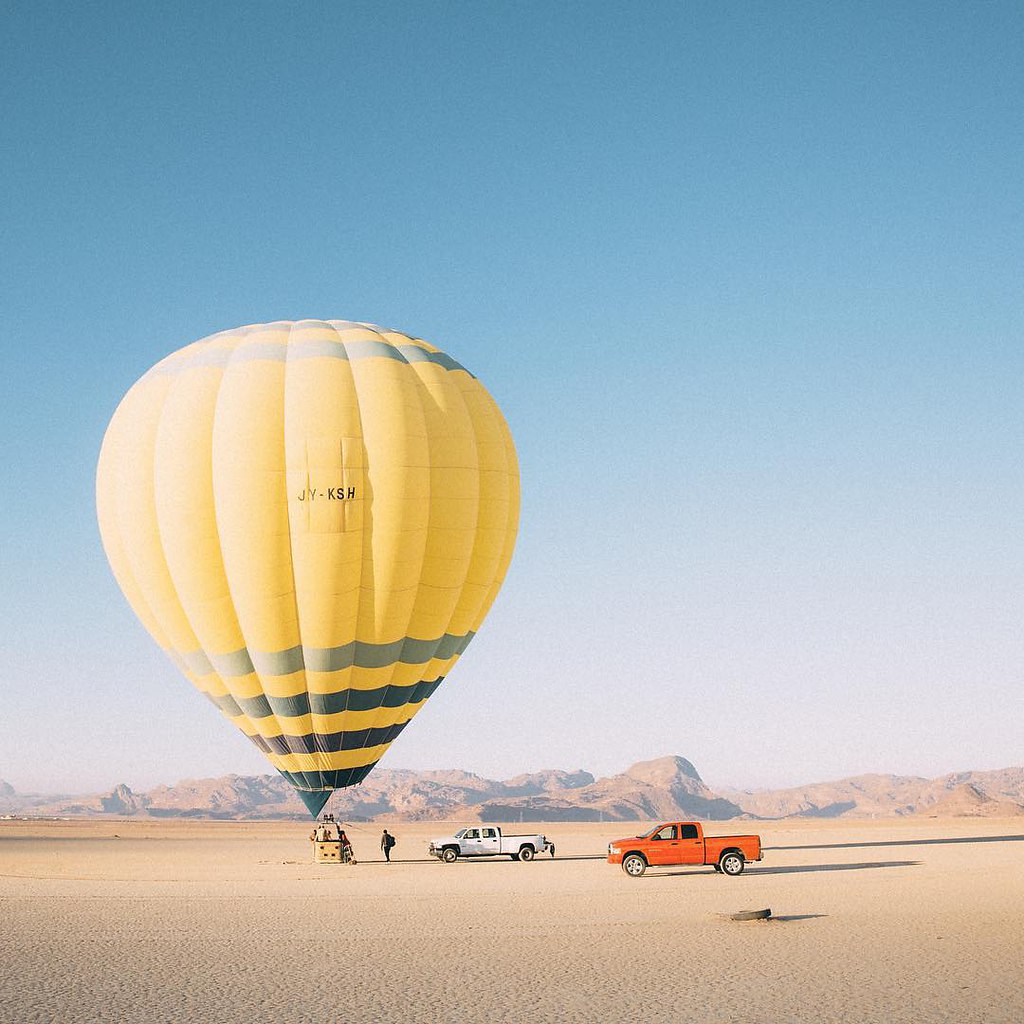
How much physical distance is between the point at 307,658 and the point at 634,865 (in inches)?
460

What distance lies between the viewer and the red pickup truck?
3011 centimetres

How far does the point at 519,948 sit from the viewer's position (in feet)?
55.9

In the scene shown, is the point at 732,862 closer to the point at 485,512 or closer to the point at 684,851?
the point at 684,851

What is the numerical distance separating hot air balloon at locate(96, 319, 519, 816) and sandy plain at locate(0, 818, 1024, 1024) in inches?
225

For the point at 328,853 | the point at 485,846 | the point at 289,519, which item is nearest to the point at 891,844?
the point at 485,846

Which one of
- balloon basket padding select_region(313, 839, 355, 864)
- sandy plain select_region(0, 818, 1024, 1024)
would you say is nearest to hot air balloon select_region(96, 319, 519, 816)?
balloon basket padding select_region(313, 839, 355, 864)

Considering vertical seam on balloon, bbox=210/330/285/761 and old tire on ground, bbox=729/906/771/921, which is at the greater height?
vertical seam on balloon, bbox=210/330/285/761

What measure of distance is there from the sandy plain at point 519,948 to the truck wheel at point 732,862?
68 cm

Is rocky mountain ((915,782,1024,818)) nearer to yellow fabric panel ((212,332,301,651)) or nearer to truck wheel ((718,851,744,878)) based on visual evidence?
truck wheel ((718,851,744,878))

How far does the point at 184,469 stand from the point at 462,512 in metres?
8.62

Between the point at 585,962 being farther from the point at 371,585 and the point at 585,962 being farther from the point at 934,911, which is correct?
the point at 371,585

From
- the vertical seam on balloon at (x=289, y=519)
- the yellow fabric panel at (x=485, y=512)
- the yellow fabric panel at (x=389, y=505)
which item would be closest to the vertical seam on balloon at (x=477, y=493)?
the yellow fabric panel at (x=485, y=512)

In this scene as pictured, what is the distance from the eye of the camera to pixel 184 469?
3083cm

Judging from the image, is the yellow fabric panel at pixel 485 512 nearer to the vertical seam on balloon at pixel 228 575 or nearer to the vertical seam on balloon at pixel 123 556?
the vertical seam on balloon at pixel 228 575
